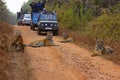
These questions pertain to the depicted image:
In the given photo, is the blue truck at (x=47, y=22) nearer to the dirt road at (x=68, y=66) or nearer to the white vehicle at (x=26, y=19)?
the dirt road at (x=68, y=66)

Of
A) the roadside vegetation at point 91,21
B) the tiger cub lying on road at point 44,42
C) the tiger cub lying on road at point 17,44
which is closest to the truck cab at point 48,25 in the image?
the roadside vegetation at point 91,21

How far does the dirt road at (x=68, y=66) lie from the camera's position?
12.1 meters

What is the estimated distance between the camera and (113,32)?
2223cm

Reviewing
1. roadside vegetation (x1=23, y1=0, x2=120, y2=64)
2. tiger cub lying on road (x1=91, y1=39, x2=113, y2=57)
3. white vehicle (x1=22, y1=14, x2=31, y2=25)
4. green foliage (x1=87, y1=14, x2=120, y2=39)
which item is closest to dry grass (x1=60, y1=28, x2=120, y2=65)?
roadside vegetation (x1=23, y1=0, x2=120, y2=64)

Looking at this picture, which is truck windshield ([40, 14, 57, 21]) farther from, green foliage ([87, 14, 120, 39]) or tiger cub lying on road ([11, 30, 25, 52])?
tiger cub lying on road ([11, 30, 25, 52])

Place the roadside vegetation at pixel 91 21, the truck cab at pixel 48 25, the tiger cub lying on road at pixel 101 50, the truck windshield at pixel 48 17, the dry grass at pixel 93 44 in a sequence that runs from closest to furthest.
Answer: the dry grass at pixel 93 44, the tiger cub lying on road at pixel 101 50, the roadside vegetation at pixel 91 21, the truck cab at pixel 48 25, the truck windshield at pixel 48 17

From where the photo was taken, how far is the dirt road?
12.1 meters

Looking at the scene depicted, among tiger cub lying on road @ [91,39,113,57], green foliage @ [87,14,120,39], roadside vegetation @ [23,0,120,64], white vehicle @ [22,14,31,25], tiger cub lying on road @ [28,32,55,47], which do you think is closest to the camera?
tiger cub lying on road @ [91,39,113,57]

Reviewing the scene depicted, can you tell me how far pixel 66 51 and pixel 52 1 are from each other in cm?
3229

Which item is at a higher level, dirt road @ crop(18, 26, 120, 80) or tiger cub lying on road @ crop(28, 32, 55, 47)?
tiger cub lying on road @ crop(28, 32, 55, 47)

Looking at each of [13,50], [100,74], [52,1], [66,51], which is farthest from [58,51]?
[52,1]

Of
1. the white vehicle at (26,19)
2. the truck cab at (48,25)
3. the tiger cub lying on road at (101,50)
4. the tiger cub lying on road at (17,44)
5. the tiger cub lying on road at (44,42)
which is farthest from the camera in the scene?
the white vehicle at (26,19)

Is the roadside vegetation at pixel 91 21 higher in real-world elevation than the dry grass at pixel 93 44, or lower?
higher

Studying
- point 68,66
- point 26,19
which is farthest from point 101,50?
point 26,19
